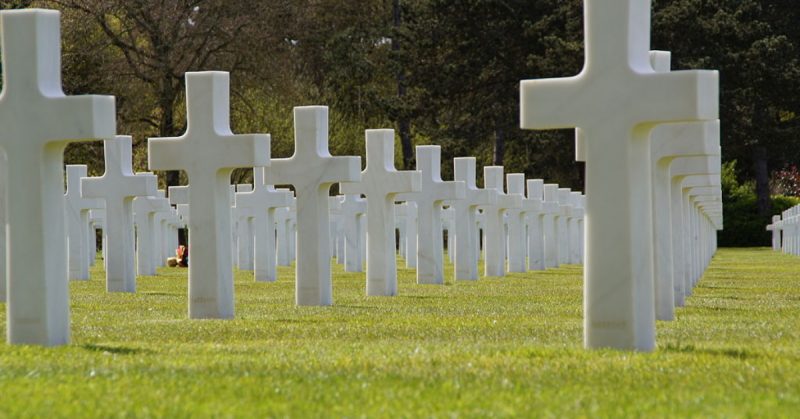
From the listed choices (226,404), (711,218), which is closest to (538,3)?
(711,218)

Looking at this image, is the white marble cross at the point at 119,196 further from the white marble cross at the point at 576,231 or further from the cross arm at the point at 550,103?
the white marble cross at the point at 576,231

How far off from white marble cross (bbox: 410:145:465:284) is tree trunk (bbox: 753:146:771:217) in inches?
1745

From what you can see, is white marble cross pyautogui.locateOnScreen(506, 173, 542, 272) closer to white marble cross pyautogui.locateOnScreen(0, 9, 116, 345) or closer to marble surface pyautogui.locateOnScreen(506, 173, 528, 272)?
marble surface pyautogui.locateOnScreen(506, 173, 528, 272)

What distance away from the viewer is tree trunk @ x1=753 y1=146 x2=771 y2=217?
67.6m

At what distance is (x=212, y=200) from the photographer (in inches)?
605

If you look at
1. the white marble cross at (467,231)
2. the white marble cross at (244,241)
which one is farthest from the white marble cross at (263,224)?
the white marble cross at (244,241)

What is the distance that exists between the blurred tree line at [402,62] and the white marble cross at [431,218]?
22914 mm

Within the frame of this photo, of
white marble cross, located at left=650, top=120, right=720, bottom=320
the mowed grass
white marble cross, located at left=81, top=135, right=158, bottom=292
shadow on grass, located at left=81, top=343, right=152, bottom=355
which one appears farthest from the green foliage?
shadow on grass, located at left=81, top=343, right=152, bottom=355

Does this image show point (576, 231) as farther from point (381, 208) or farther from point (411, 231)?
point (381, 208)

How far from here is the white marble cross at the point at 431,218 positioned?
81.4 ft

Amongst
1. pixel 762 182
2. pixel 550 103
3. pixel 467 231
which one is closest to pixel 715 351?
pixel 550 103

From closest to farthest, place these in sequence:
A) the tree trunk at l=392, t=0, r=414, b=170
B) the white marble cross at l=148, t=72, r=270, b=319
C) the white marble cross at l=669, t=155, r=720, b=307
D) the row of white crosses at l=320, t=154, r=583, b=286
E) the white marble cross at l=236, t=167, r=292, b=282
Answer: the white marble cross at l=148, t=72, r=270, b=319
the white marble cross at l=669, t=155, r=720, b=307
the row of white crosses at l=320, t=154, r=583, b=286
the white marble cross at l=236, t=167, r=292, b=282
the tree trunk at l=392, t=0, r=414, b=170

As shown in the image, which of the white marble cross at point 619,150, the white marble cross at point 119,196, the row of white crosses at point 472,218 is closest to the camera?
the white marble cross at point 619,150

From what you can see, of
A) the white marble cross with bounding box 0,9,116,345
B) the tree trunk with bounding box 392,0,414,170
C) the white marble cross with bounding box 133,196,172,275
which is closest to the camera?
the white marble cross with bounding box 0,9,116,345
